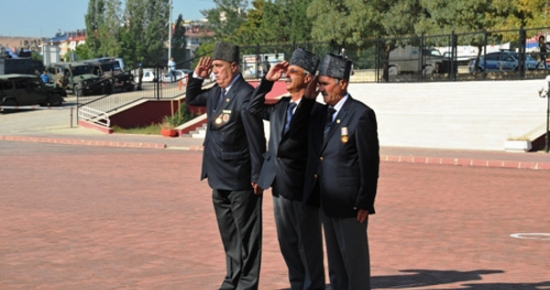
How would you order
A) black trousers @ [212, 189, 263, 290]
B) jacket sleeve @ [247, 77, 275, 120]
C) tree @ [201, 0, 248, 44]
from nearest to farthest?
jacket sleeve @ [247, 77, 275, 120]
black trousers @ [212, 189, 263, 290]
tree @ [201, 0, 248, 44]

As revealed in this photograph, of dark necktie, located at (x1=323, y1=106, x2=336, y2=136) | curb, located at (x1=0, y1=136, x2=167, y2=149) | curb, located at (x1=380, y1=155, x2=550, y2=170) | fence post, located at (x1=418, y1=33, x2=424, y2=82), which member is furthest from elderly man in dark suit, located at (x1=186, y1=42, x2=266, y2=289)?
fence post, located at (x1=418, y1=33, x2=424, y2=82)

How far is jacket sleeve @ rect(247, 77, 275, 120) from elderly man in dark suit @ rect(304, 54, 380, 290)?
0.85 m

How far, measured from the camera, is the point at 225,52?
7.36 meters

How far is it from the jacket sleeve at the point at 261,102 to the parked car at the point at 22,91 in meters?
38.4

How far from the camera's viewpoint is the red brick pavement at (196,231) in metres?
8.26

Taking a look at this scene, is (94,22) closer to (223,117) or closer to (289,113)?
(223,117)

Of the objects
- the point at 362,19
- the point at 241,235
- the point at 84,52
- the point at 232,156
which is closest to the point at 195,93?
the point at 232,156

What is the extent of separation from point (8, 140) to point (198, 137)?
6.19 metres

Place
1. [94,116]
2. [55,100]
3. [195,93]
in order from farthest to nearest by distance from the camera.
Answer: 1. [55,100]
2. [94,116]
3. [195,93]

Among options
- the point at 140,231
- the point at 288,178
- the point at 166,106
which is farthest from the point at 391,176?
the point at 166,106

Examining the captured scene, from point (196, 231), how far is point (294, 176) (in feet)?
14.1

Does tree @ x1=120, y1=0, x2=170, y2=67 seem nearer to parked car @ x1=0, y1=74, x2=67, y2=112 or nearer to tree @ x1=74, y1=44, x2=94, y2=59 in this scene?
tree @ x1=74, y1=44, x2=94, y2=59

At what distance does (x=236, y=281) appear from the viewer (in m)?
7.45

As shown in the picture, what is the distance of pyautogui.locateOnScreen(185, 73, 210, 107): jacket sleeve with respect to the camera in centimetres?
778
